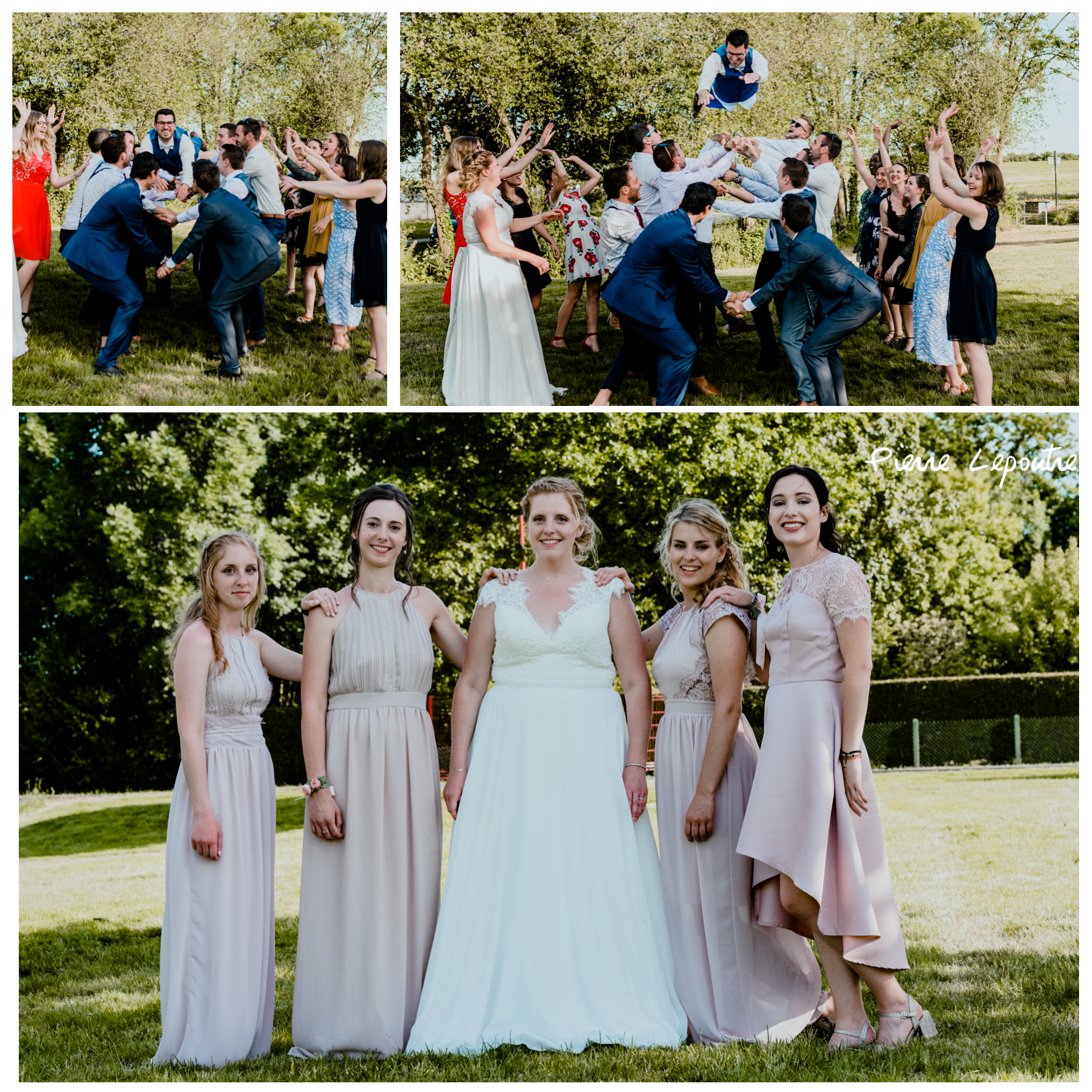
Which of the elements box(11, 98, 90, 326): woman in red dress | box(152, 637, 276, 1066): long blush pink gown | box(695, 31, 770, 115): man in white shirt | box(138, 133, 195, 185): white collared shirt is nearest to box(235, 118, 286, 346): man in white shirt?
box(138, 133, 195, 185): white collared shirt

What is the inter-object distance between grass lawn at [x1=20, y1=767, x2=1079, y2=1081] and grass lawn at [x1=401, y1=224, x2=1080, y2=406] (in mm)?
4190

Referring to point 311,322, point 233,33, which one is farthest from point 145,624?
point 233,33

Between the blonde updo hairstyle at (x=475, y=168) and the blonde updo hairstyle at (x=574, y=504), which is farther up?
the blonde updo hairstyle at (x=475, y=168)

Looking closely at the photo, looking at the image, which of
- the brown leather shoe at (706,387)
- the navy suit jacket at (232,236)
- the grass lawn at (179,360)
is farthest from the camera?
the brown leather shoe at (706,387)

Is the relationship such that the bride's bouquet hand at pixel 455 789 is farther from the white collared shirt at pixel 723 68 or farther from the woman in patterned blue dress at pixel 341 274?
the white collared shirt at pixel 723 68

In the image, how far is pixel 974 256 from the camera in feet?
31.2

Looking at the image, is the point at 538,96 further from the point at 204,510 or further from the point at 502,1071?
the point at 204,510

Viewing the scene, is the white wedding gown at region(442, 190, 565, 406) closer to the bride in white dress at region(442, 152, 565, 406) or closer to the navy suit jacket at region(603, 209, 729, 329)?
the bride in white dress at region(442, 152, 565, 406)

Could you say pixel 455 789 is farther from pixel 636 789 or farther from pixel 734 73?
pixel 734 73

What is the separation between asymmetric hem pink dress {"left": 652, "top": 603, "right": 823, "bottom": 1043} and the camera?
4.83m

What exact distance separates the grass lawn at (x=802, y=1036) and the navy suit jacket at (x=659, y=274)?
4.87 meters

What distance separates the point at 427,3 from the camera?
9.02m

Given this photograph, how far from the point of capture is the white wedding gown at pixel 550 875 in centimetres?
471

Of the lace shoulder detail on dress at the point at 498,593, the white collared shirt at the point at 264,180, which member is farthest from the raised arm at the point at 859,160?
the lace shoulder detail on dress at the point at 498,593
